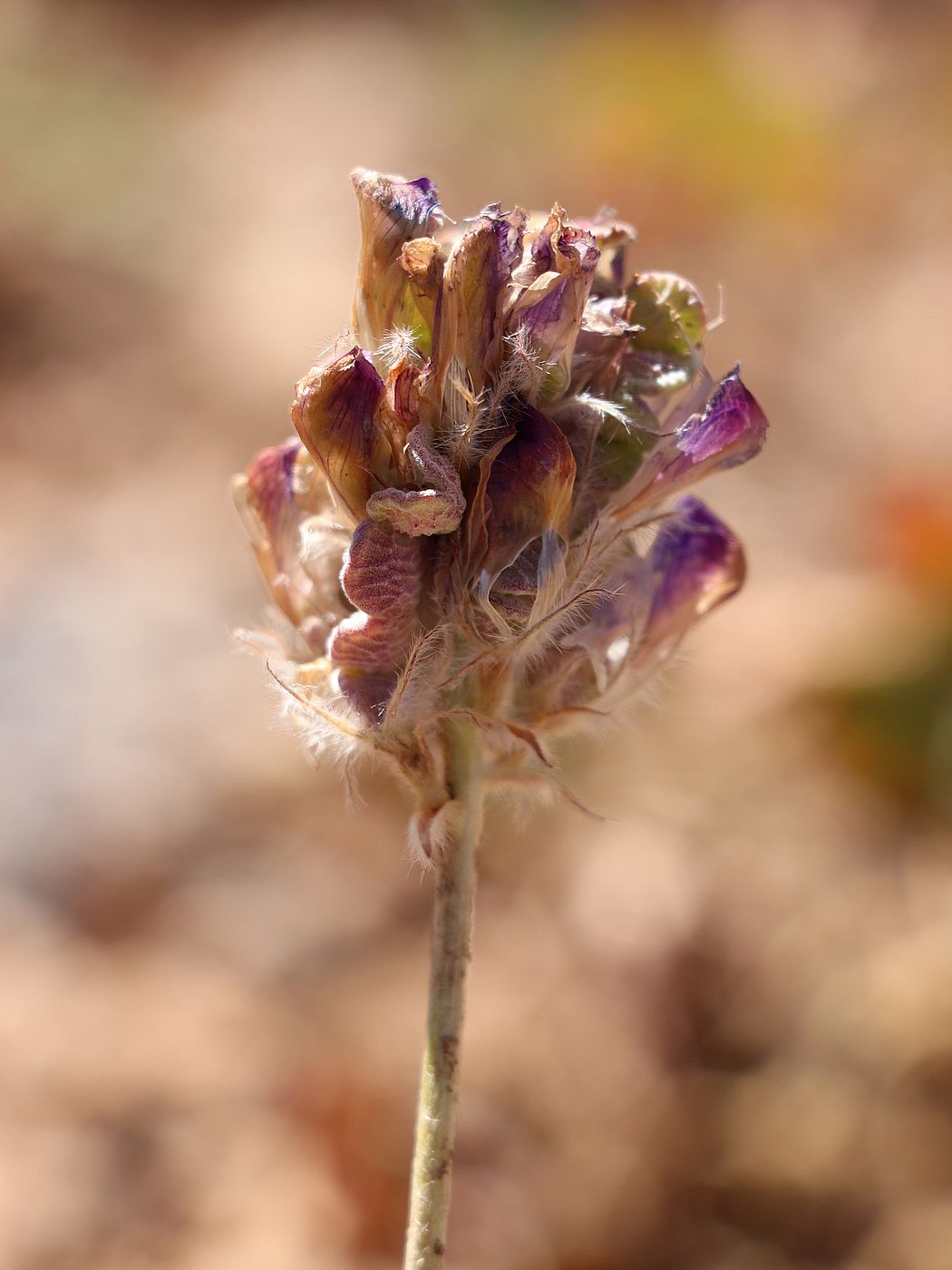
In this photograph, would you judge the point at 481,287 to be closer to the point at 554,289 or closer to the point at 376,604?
the point at 554,289

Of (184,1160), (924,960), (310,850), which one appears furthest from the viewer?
(310,850)

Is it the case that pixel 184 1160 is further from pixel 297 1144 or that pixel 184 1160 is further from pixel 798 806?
pixel 798 806

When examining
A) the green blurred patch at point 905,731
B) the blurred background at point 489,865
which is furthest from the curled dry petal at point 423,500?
the green blurred patch at point 905,731

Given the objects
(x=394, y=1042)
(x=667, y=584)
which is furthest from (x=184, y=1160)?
(x=667, y=584)

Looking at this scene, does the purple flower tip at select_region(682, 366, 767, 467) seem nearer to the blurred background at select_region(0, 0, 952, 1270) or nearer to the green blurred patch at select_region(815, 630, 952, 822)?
the blurred background at select_region(0, 0, 952, 1270)

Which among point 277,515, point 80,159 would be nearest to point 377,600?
point 277,515
